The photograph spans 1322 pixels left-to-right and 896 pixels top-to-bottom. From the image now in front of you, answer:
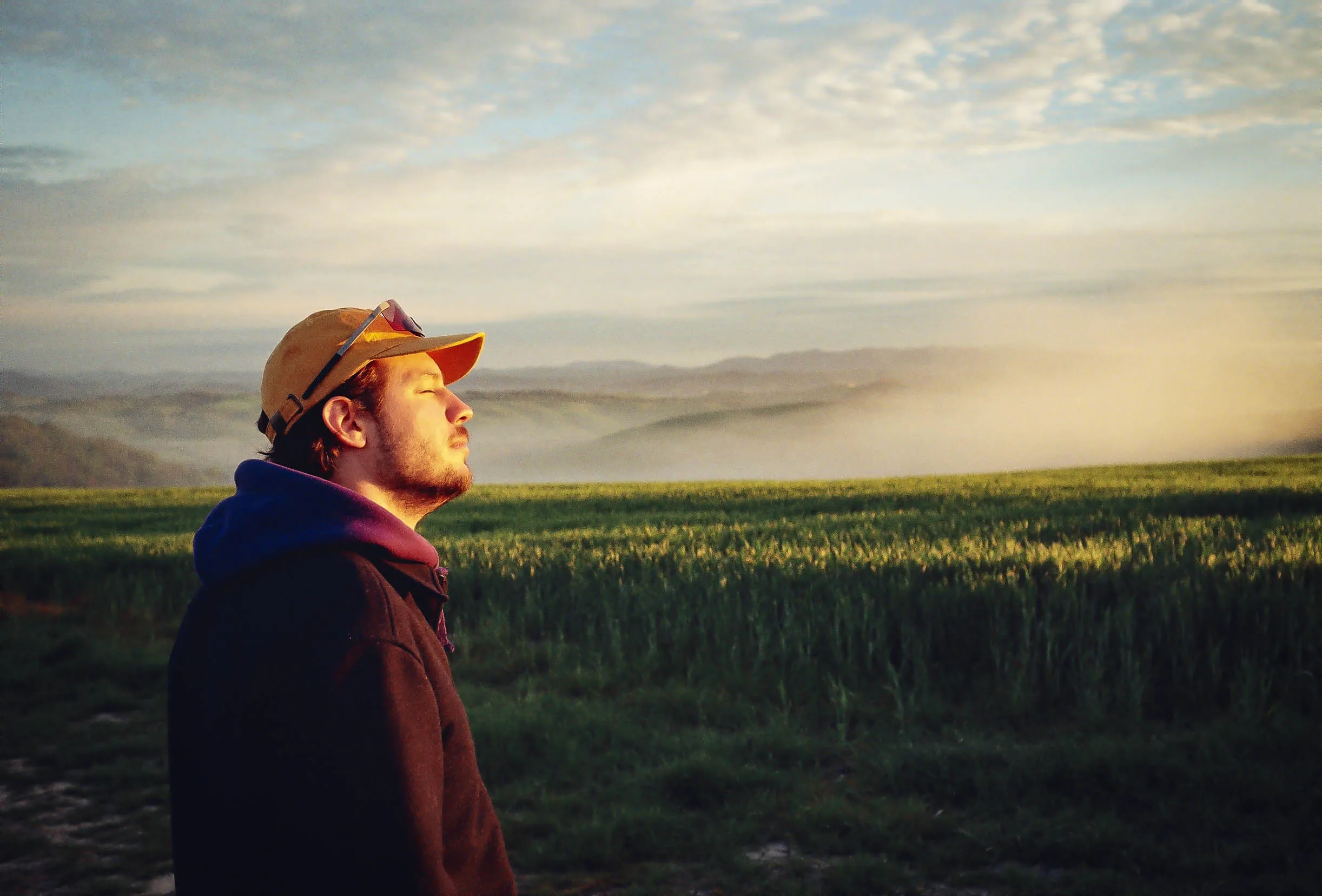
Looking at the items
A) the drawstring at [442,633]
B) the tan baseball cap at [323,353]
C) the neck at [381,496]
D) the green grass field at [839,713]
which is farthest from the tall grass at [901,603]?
the tan baseball cap at [323,353]

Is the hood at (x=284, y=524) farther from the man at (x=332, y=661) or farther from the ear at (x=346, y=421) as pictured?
the ear at (x=346, y=421)

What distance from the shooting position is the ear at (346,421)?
81.3 inches

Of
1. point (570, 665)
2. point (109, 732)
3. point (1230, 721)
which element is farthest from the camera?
point (570, 665)

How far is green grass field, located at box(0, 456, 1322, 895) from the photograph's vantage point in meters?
5.10

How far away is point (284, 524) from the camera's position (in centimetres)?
184

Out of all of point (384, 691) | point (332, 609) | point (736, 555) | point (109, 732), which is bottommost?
point (109, 732)

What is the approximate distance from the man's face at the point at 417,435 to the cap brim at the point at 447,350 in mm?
35

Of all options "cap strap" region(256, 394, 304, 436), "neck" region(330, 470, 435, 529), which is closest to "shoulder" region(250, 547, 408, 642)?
"neck" region(330, 470, 435, 529)

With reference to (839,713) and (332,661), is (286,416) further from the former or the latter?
(839,713)

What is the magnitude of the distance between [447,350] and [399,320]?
0.22 meters

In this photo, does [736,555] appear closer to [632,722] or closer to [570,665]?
[570,665]

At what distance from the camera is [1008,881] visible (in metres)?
4.76

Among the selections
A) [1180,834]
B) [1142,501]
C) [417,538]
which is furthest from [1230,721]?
[1142,501]

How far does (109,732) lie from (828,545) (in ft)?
23.8
